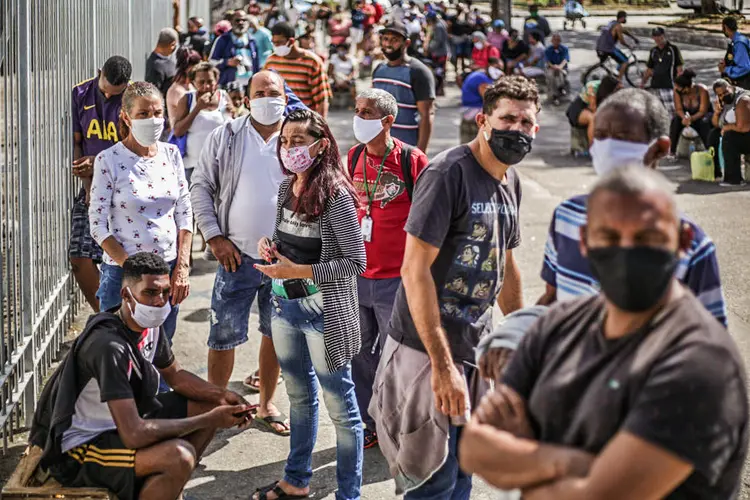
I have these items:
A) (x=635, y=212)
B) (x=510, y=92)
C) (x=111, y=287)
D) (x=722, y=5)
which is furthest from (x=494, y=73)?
(x=722, y=5)

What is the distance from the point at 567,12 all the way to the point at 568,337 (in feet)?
119

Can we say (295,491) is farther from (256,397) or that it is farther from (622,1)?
(622,1)

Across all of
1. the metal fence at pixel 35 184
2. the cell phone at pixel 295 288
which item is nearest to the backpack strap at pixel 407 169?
the cell phone at pixel 295 288

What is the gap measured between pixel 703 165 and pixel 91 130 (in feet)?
29.0

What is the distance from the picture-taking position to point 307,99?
9.95 metres

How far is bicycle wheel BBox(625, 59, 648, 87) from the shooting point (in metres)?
20.9

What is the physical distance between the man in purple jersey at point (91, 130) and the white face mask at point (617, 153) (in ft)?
14.8

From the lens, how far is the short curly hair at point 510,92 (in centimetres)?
407

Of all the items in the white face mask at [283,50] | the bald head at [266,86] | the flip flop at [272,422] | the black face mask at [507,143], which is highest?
the white face mask at [283,50]

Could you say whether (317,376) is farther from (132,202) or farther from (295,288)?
(132,202)

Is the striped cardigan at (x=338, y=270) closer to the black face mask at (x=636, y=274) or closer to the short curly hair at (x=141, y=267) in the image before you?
the short curly hair at (x=141, y=267)

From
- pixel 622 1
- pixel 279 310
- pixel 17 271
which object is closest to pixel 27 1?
pixel 17 271

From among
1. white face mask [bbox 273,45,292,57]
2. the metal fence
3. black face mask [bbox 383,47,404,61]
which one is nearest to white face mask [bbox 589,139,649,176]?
the metal fence

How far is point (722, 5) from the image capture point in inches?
1468
